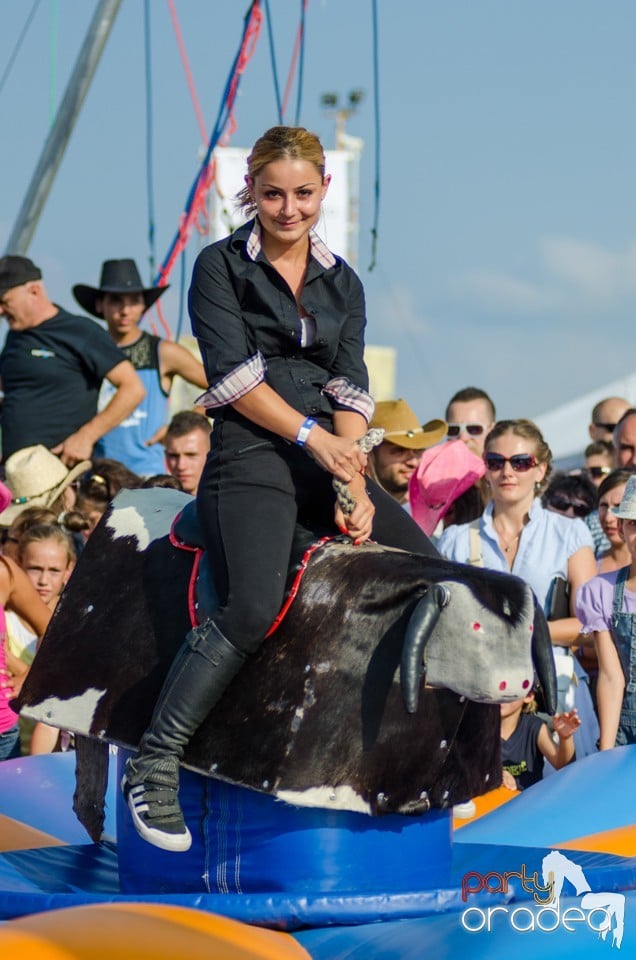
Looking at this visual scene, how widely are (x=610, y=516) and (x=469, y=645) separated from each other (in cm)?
294

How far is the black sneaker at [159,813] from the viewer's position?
11.5 ft

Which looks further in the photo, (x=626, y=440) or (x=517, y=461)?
(x=626, y=440)

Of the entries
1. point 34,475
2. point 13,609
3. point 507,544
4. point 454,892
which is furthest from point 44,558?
point 454,892

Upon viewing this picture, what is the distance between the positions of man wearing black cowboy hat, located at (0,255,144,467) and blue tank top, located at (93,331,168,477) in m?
0.46

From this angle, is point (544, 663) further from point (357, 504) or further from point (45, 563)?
point (45, 563)

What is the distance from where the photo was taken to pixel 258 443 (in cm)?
372

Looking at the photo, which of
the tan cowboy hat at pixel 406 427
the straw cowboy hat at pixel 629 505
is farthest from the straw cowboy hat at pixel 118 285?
the straw cowboy hat at pixel 629 505

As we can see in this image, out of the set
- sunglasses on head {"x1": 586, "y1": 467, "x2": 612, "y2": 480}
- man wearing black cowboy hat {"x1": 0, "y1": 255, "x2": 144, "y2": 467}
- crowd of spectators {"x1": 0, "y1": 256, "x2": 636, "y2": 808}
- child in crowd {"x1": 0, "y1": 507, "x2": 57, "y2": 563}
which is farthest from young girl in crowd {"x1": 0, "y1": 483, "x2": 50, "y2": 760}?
sunglasses on head {"x1": 586, "y1": 467, "x2": 612, "y2": 480}

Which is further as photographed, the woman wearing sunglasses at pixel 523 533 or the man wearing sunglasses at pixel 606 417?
the man wearing sunglasses at pixel 606 417

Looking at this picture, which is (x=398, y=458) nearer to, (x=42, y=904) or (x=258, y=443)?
(x=258, y=443)

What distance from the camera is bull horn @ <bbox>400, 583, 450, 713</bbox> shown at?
3250 mm

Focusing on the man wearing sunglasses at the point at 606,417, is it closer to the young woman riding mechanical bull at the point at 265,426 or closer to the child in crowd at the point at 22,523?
the child in crowd at the point at 22,523

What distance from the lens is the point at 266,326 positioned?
12.4 feet

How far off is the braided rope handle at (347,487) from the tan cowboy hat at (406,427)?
253 cm
